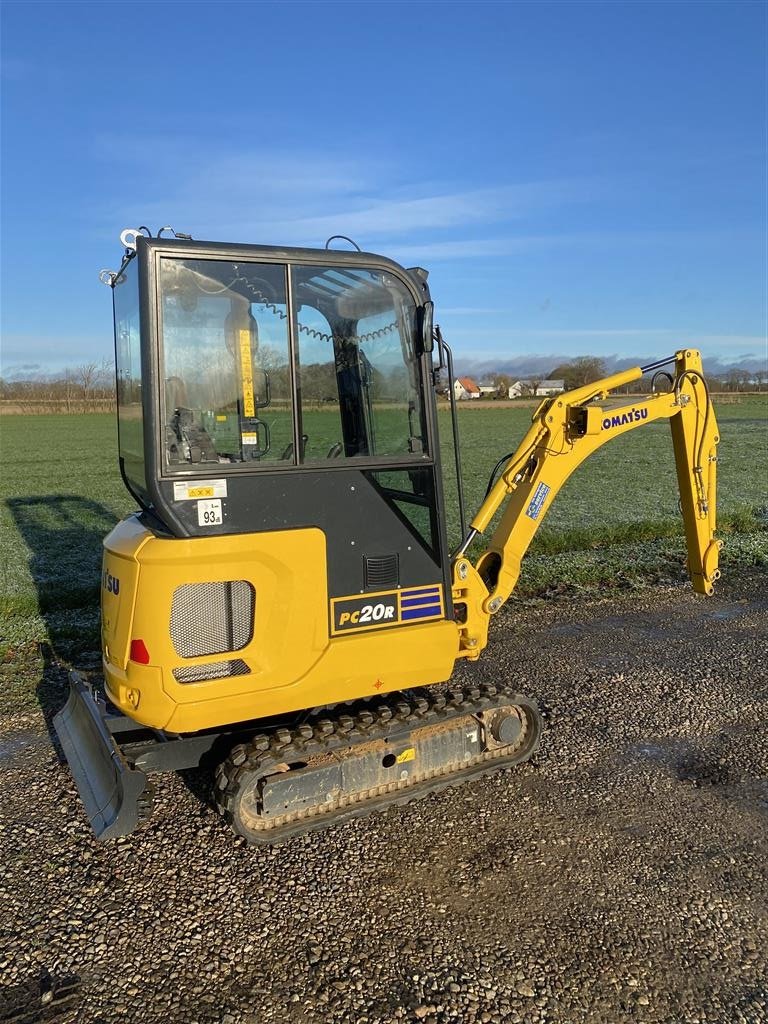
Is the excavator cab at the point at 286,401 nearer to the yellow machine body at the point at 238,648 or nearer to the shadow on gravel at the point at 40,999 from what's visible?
the yellow machine body at the point at 238,648

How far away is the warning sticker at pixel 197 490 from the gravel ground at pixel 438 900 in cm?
206

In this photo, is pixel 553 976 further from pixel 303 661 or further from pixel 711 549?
pixel 711 549

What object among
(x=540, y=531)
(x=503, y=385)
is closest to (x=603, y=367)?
(x=503, y=385)

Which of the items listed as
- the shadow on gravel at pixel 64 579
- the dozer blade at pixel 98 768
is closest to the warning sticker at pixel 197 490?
the dozer blade at pixel 98 768

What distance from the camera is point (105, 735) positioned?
4.64 meters

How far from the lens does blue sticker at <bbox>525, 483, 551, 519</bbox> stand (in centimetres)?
570

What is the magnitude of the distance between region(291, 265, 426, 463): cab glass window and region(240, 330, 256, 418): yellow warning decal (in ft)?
0.94

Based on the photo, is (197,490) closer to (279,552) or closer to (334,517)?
(279,552)

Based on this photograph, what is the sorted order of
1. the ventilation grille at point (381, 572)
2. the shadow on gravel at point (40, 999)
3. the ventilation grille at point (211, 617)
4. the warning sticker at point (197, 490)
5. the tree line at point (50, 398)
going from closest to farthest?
1. the shadow on gravel at point (40, 999)
2. the warning sticker at point (197, 490)
3. the ventilation grille at point (211, 617)
4. the ventilation grille at point (381, 572)
5. the tree line at point (50, 398)

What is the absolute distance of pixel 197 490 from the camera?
4.05 m

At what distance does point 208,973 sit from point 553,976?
1562mm

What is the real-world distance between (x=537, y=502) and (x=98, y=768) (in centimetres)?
346

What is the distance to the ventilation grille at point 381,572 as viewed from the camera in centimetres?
458

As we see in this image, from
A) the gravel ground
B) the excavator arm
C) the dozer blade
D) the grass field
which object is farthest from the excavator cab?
the grass field
